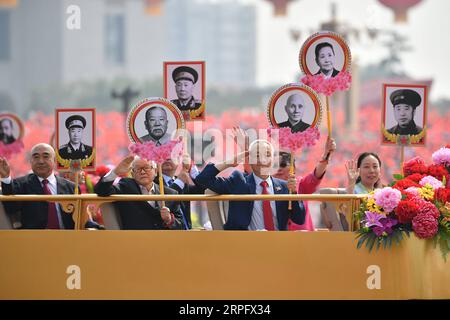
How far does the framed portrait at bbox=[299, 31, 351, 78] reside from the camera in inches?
391

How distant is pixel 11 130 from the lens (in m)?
12.5

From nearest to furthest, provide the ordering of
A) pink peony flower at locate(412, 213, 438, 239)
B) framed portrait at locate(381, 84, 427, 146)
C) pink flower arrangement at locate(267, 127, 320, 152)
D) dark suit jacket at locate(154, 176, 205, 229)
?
pink peony flower at locate(412, 213, 438, 239) → pink flower arrangement at locate(267, 127, 320, 152) → framed portrait at locate(381, 84, 427, 146) → dark suit jacket at locate(154, 176, 205, 229)

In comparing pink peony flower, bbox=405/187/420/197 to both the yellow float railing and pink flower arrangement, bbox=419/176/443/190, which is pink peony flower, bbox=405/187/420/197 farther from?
the yellow float railing

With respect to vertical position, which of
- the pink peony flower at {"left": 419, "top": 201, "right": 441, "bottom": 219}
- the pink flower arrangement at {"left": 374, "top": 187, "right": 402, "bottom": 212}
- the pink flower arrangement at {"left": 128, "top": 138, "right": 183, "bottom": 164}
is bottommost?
the pink peony flower at {"left": 419, "top": 201, "right": 441, "bottom": 219}

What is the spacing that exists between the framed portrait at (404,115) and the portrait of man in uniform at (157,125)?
5.79 ft

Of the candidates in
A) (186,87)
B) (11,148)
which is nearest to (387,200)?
(186,87)

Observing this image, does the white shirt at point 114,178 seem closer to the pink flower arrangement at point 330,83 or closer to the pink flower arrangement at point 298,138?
the pink flower arrangement at point 298,138

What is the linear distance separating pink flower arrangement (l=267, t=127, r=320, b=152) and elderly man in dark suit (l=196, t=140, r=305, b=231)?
14 cm

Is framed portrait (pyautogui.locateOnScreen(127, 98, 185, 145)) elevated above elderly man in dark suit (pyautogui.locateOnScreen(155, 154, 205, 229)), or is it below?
above

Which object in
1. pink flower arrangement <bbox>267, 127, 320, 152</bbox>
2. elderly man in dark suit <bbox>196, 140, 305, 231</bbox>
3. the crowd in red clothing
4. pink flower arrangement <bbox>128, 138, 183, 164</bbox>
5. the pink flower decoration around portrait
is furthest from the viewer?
the crowd in red clothing

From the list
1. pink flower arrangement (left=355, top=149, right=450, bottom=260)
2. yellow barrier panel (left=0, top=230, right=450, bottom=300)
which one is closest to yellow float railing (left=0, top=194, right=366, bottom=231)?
pink flower arrangement (left=355, top=149, right=450, bottom=260)

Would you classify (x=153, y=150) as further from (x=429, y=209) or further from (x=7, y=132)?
(x=7, y=132)

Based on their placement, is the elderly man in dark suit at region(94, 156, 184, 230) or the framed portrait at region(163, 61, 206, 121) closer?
the elderly man in dark suit at region(94, 156, 184, 230)

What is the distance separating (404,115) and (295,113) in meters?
0.91
